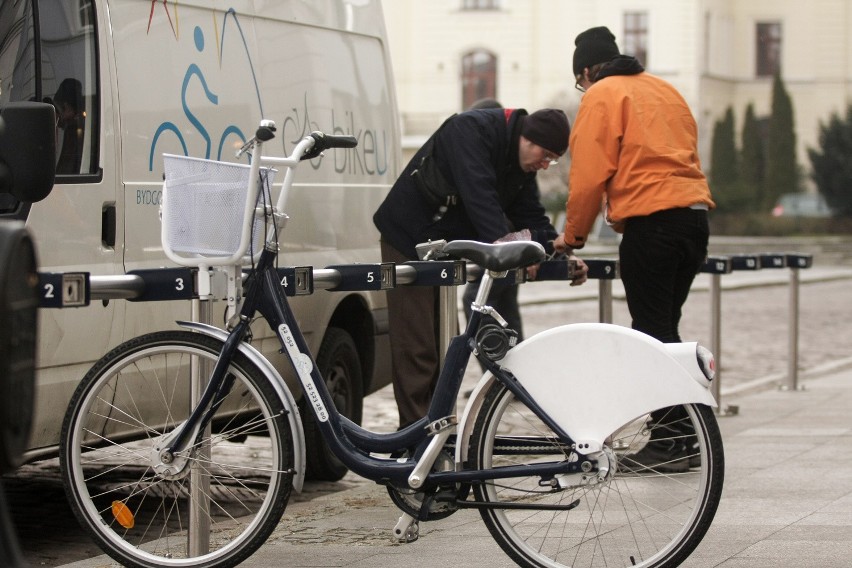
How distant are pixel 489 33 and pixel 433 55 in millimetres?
2457

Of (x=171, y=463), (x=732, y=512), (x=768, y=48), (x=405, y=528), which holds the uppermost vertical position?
(x=768, y=48)

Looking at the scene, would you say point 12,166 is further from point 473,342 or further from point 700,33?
point 700,33

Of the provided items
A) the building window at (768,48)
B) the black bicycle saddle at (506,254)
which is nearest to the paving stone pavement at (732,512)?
the black bicycle saddle at (506,254)

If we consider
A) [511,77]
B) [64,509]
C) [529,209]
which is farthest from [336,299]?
[511,77]

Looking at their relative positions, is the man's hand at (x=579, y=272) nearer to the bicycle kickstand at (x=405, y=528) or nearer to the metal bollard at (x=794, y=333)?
the bicycle kickstand at (x=405, y=528)

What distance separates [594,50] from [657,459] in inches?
109

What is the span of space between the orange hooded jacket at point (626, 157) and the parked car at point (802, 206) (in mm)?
51191

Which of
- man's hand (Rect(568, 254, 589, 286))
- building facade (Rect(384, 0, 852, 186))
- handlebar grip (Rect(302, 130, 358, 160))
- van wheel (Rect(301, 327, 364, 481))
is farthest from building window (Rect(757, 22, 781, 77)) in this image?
handlebar grip (Rect(302, 130, 358, 160))

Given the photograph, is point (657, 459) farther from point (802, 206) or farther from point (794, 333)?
point (802, 206)

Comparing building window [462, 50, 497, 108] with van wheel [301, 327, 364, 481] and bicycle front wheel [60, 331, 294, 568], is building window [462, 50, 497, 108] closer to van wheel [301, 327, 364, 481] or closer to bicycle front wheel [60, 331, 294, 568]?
van wheel [301, 327, 364, 481]

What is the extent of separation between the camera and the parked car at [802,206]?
191 feet

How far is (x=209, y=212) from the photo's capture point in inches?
195

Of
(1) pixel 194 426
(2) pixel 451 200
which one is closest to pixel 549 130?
(2) pixel 451 200

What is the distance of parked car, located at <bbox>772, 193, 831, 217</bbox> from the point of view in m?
58.3
